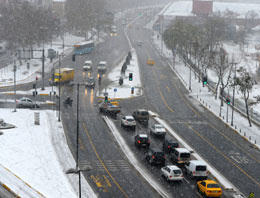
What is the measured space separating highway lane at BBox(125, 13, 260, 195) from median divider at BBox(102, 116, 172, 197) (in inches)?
265

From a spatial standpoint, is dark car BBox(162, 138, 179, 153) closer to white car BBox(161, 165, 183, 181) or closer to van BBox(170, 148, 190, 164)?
van BBox(170, 148, 190, 164)

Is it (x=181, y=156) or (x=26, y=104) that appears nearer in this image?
(x=181, y=156)

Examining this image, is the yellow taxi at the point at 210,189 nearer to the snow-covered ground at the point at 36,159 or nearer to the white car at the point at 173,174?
the white car at the point at 173,174

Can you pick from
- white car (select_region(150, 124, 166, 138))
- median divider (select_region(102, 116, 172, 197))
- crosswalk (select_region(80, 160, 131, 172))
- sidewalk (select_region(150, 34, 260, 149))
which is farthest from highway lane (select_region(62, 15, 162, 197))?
sidewalk (select_region(150, 34, 260, 149))

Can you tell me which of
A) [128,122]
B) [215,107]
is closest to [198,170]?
[128,122]

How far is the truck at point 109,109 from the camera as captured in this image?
56531mm

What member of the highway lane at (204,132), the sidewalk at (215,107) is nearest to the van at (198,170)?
the highway lane at (204,132)

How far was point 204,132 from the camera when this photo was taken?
51344 mm

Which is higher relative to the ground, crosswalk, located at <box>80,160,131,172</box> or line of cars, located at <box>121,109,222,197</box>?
line of cars, located at <box>121,109,222,197</box>

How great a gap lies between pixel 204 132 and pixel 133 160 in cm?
1383

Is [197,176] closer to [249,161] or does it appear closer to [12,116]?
[249,161]

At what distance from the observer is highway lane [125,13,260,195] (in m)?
38.9

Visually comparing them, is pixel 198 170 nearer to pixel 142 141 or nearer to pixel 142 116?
pixel 142 141

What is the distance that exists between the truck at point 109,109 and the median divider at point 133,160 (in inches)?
52.9
